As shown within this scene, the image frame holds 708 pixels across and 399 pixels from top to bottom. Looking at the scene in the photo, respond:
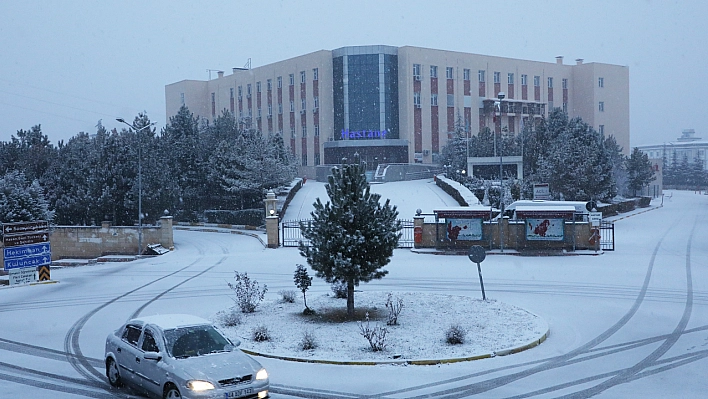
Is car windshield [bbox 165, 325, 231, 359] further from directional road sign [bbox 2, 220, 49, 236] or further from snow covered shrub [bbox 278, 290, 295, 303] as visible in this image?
directional road sign [bbox 2, 220, 49, 236]

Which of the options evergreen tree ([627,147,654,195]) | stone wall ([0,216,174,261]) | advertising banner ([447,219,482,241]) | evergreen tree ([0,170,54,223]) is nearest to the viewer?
advertising banner ([447,219,482,241])

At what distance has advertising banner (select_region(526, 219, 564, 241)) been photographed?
30312 millimetres

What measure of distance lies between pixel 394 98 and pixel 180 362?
66.7m

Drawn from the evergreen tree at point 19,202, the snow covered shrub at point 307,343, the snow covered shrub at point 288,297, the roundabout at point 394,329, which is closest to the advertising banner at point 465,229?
the roundabout at point 394,329

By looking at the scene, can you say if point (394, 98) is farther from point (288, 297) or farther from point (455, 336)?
point (455, 336)

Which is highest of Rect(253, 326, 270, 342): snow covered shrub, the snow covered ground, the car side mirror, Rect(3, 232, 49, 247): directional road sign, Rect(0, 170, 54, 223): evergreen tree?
Rect(0, 170, 54, 223): evergreen tree

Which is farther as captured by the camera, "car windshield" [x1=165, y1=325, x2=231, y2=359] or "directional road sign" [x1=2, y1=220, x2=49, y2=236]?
"directional road sign" [x1=2, y1=220, x2=49, y2=236]

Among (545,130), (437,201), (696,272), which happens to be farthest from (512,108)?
(696,272)

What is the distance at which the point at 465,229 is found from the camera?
31.2 m

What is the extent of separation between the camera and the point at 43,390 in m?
11.1

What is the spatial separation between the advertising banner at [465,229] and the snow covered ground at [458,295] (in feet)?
6.42

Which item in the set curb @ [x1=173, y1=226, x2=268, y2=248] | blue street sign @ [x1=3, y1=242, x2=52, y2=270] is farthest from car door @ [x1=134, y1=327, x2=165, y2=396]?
curb @ [x1=173, y1=226, x2=268, y2=248]

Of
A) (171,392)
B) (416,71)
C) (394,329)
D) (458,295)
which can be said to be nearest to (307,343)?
(394,329)

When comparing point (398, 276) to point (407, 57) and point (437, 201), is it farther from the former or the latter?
point (407, 57)
